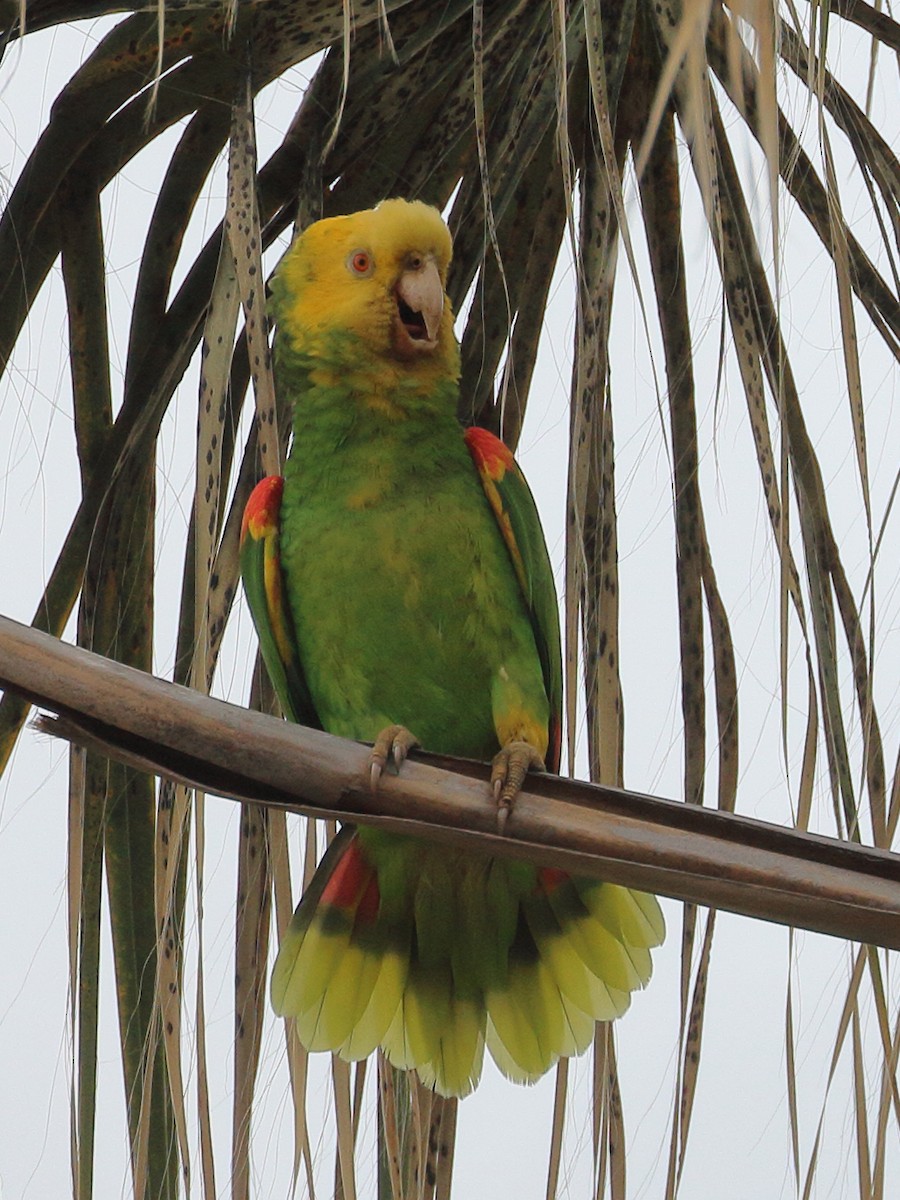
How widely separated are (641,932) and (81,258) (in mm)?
833

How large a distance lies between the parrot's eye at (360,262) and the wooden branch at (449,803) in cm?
67

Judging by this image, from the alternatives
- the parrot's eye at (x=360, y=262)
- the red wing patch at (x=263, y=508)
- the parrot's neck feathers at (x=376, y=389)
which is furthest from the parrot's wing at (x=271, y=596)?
the parrot's eye at (x=360, y=262)

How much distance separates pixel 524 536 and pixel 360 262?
0.32m

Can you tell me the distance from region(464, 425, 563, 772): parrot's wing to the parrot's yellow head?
0.11 meters

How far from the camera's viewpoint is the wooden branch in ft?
2.42

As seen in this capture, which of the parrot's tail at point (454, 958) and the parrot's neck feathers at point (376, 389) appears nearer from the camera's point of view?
the parrot's tail at point (454, 958)

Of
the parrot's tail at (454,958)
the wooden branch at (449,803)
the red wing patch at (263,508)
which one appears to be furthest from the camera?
the red wing patch at (263,508)

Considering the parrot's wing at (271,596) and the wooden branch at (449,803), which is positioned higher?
the parrot's wing at (271,596)

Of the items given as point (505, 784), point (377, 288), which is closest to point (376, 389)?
point (377, 288)

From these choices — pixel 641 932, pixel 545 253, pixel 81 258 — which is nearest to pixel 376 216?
pixel 545 253

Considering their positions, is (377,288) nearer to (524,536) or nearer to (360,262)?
(360,262)

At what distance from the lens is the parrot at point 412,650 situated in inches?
49.3

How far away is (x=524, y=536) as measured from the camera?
1.38 m

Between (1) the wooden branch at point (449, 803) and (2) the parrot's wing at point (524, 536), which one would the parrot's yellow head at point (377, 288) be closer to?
(2) the parrot's wing at point (524, 536)
